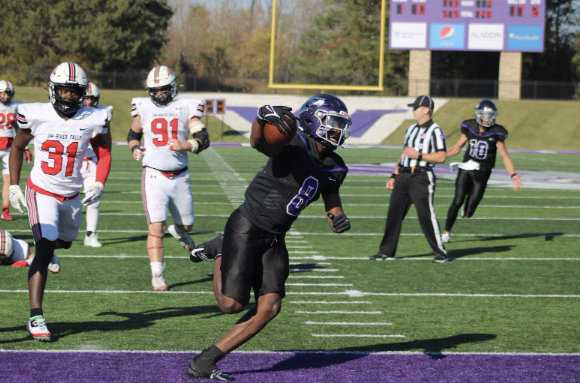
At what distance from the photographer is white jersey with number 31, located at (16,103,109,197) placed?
5512 millimetres

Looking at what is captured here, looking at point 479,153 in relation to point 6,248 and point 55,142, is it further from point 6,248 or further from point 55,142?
point 6,248

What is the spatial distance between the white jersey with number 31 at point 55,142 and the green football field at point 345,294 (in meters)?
1.04

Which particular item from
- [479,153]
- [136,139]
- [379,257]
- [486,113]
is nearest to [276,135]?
[136,139]

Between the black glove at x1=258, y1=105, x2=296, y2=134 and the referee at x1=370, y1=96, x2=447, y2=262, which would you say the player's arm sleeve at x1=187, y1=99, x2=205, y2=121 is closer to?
the referee at x1=370, y1=96, x2=447, y2=262

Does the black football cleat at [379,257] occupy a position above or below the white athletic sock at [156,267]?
below

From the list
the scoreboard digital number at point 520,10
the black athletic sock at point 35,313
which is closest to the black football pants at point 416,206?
the black athletic sock at point 35,313

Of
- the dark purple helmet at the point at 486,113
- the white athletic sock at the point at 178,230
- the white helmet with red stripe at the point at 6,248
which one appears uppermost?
the dark purple helmet at the point at 486,113

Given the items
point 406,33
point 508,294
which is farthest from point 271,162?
point 406,33

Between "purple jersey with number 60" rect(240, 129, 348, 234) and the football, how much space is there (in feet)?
1.11

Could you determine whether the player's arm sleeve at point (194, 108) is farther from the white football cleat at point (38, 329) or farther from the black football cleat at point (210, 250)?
the white football cleat at point (38, 329)

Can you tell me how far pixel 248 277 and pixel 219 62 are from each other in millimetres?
64139

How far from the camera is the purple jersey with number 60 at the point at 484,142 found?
399 inches

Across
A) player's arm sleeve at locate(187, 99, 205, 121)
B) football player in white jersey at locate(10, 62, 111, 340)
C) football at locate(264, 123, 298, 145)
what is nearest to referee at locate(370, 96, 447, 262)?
→ player's arm sleeve at locate(187, 99, 205, 121)

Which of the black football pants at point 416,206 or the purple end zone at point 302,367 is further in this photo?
the black football pants at point 416,206
